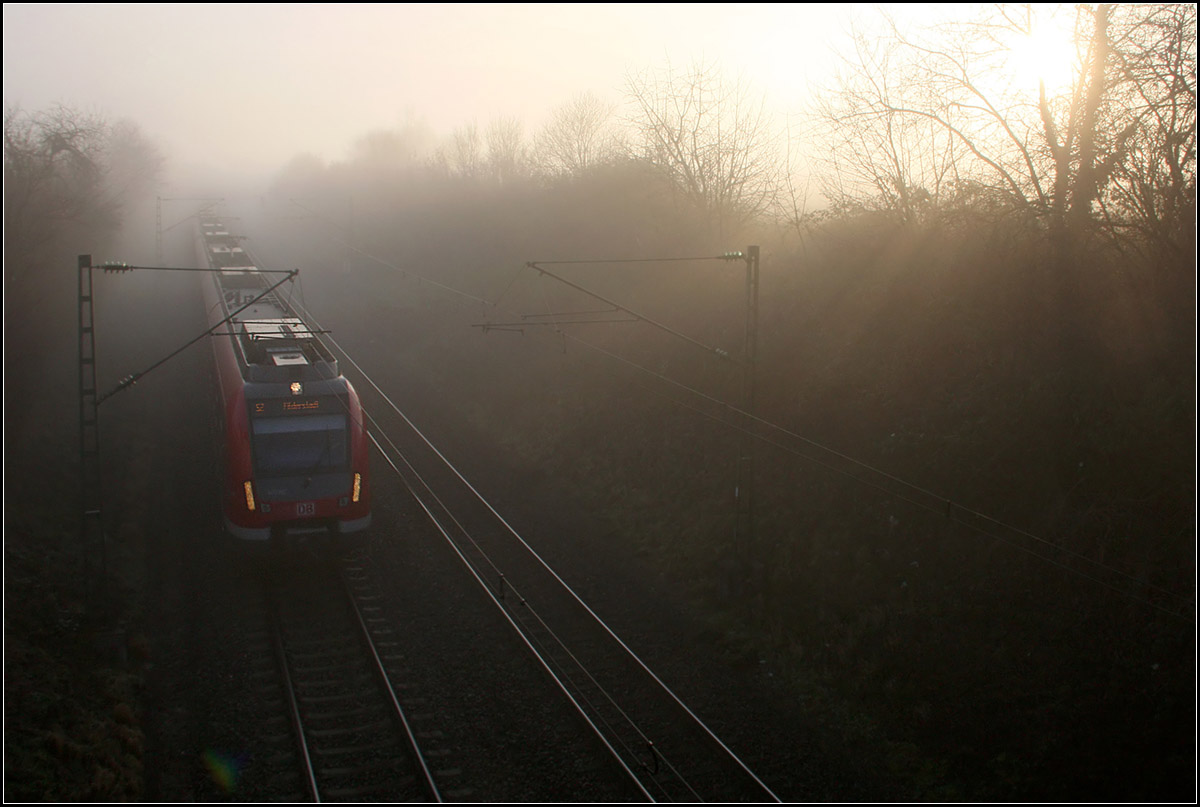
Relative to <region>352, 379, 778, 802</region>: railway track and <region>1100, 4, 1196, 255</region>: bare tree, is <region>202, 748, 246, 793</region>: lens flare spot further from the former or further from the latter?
<region>1100, 4, 1196, 255</region>: bare tree

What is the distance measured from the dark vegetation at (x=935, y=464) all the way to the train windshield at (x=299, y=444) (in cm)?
369

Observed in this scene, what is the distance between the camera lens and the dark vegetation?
9234 millimetres

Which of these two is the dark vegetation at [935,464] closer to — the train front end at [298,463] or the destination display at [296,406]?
the train front end at [298,463]

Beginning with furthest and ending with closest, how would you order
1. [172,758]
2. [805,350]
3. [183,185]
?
[183,185] < [805,350] < [172,758]

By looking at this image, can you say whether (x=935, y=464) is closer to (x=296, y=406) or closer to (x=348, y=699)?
(x=348, y=699)

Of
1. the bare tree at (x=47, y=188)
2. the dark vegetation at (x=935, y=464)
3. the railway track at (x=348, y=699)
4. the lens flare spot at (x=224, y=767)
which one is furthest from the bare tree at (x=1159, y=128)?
the bare tree at (x=47, y=188)

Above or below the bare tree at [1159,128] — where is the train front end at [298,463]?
below

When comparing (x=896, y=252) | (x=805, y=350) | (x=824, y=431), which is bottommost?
(x=824, y=431)

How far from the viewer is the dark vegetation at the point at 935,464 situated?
30.3ft

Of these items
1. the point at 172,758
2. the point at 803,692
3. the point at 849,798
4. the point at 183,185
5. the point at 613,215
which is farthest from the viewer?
the point at 183,185

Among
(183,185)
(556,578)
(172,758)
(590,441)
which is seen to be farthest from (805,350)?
(183,185)

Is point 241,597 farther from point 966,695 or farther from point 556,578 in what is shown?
point 966,695

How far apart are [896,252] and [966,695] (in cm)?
1040

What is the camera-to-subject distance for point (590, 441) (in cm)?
2061
